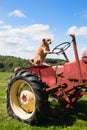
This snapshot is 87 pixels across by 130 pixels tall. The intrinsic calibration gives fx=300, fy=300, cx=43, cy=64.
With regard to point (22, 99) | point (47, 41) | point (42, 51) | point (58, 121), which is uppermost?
point (47, 41)

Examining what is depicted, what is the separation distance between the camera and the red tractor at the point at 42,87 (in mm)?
7309

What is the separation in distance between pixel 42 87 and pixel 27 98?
32.8 inches

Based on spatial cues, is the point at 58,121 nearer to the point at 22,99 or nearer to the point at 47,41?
the point at 22,99

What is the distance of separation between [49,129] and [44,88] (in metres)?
1.00

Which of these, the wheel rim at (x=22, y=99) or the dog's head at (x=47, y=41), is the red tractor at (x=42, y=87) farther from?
the dog's head at (x=47, y=41)

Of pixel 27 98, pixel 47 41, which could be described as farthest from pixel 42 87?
pixel 47 41

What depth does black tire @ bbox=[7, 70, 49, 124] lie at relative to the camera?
7246mm

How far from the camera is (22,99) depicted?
821cm

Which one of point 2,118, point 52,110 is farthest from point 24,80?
point 52,110

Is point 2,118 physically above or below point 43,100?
below

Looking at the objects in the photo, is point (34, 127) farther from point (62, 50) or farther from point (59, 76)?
point (62, 50)

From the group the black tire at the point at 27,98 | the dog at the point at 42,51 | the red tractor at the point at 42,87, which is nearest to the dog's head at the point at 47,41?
the dog at the point at 42,51

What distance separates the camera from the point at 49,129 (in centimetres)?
703

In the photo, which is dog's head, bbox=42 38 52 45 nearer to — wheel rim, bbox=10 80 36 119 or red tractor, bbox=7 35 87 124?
red tractor, bbox=7 35 87 124
